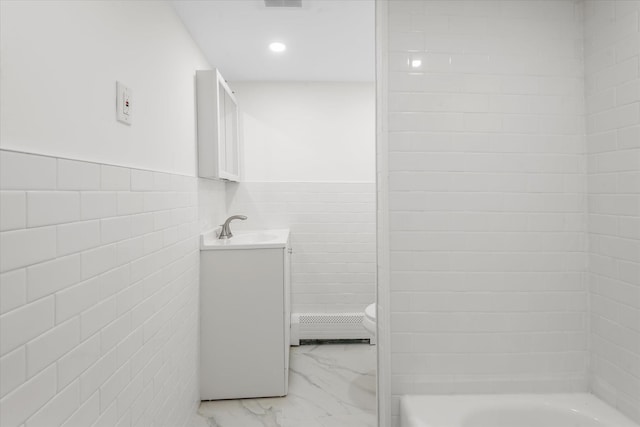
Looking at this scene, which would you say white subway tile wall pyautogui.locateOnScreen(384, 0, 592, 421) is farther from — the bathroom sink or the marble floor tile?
the bathroom sink

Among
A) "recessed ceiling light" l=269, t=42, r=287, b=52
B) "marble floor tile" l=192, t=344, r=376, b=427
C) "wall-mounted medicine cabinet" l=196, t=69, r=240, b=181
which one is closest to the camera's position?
"marble floor tile" l=192, t=344, r=376, b=427

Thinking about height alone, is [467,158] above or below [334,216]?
above

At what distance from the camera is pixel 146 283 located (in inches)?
64.9

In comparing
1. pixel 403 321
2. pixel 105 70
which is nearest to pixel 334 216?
pixel 403 321

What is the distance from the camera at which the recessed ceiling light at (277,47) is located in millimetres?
2695

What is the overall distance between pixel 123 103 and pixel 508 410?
1830mm

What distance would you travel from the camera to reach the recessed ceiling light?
106 inches

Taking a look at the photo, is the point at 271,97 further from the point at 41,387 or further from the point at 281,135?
the point at 41,387

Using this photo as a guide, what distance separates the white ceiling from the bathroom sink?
1.29 meters

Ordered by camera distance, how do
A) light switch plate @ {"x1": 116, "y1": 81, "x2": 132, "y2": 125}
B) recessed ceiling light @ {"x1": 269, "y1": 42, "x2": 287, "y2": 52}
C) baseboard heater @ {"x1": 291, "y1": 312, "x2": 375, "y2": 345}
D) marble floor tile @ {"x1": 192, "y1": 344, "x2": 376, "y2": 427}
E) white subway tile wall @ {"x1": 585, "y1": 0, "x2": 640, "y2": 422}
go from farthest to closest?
1. baseboard heater @ {"x1": 291, "y1": 312, "x2": 375, "y2": 345}
2. recessed ceiling light @ {"x1": 269, "y1": 42, "x2": 287, "y2": 52}
3. marble floor tile @ {"x1": 192, "y1": 344, "x2": 376, "y2": 427}
4. light switch plate @ {"x1": 116, "y1": 81, "x2": 132, "y2": 125}
5. white subway tile wall @ {"x1": 585, "y1": 0, "x2": 640, "y2": 422}

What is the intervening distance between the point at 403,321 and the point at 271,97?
2618 mm

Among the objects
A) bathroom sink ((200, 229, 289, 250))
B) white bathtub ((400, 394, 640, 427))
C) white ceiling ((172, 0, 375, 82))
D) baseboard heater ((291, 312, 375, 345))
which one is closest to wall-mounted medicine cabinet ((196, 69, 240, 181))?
white ceiling ((172, 0, 375, 82))

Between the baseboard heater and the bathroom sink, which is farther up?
the bathroom sink

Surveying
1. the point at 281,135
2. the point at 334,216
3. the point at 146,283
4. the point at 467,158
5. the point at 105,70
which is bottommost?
the point at 146,283
